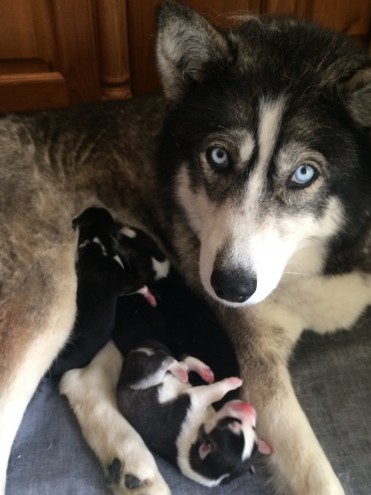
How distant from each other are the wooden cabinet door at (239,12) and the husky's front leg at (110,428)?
4.30 ft

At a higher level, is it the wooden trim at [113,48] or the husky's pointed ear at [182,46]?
the husky's pointed ear at [182,46]

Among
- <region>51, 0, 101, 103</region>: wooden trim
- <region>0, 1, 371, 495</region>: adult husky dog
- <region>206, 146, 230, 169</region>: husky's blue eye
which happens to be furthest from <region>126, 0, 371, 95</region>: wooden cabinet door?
<region>206, 146, 230, 169</region>: husky's blue eye

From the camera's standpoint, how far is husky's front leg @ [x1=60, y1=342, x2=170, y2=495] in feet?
4.79

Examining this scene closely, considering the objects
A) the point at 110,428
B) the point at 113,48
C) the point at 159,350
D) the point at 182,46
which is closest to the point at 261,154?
the point at 182,46

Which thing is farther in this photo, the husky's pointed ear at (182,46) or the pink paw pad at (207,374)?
the pink paw pad at (207,374)

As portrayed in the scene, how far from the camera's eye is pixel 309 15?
8.07ft

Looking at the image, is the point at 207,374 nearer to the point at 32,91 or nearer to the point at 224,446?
the point at 224,446

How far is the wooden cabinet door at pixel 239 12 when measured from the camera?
2.36 metres

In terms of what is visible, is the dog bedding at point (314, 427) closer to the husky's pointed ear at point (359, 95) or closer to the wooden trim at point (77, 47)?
the husky's pointed ear at point (359, 95)

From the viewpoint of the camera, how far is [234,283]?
141 cm

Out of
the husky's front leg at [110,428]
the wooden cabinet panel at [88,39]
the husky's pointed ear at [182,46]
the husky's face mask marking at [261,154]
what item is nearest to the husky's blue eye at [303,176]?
the husky's face mask marking at [261,154]

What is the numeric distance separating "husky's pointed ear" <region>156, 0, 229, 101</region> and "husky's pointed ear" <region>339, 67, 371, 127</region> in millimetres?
345

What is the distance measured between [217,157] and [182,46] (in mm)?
318

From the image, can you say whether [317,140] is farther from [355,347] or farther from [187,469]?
[187,469]
